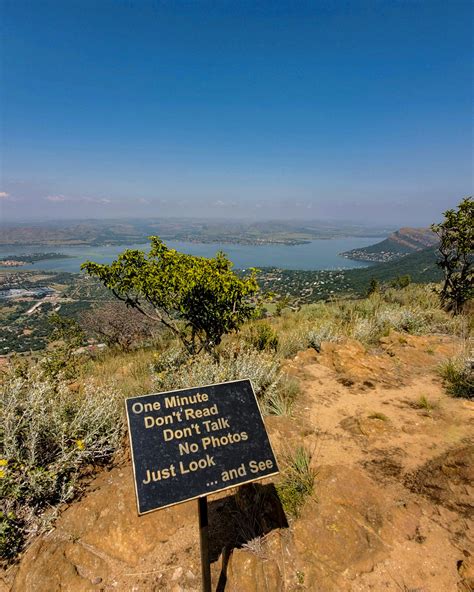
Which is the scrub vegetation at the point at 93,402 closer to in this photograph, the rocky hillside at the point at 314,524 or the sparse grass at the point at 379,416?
the sparse grass at the point at 379,416

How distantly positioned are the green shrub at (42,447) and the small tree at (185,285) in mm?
2417

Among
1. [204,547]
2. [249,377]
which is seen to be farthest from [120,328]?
[204,547]

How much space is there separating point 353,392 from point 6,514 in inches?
203

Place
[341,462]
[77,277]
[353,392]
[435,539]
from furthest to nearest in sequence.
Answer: [77,277] < [353,392] < [341,462] < [435,539]

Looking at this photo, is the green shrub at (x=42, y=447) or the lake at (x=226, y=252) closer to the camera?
the green shrub at (x=42, y=447)

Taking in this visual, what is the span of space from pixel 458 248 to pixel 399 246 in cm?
15130

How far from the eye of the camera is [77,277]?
86.6m

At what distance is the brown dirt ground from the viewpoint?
2564 millimetres

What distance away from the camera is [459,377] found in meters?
5.49

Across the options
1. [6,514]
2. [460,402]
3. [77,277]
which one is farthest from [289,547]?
[77,277]

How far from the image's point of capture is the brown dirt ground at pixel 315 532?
8.41 feet

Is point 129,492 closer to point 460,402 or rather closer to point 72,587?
point 72,587

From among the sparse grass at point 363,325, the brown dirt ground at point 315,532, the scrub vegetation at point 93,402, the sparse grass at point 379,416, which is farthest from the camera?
the sparse grass at point 363,325

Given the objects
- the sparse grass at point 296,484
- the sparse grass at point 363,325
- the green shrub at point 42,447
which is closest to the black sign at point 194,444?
the sparse grass at point 296,484
